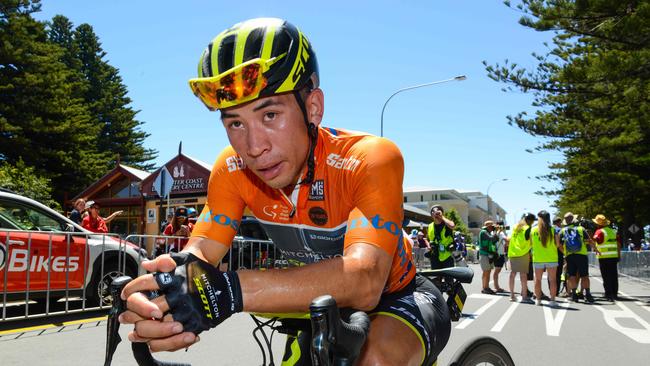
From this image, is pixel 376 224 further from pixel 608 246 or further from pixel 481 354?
pixel 608 246

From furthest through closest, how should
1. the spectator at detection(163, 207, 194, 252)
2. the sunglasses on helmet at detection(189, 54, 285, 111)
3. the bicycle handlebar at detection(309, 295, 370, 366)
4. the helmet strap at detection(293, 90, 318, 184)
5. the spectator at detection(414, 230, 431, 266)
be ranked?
the spectator at detection(414, 230, 431, 266), the spectator at detection(163, 207, 194, 252), the helmet strap at detection(293, 90, 318, 184), the sunglasses on helmet at detection(189, 54, 285, 111), the bicycle handlebar at detection(309, 295, 370, 366)

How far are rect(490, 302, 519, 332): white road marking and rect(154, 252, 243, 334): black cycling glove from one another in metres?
7.03

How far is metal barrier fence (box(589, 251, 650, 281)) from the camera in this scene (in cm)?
1933

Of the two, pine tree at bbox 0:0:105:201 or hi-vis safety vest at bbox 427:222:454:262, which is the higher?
pine tree at bbox 0:0:105:201

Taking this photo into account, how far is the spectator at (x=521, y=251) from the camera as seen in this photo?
455 inches

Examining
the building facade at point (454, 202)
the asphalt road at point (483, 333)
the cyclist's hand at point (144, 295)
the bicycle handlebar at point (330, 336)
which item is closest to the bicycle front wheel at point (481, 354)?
the bicycle handlebar at point (330, 336)

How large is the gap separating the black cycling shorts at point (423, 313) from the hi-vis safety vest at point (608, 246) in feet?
40.7

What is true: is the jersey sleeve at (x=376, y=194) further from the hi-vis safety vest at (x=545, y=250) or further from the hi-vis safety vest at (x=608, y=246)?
the hi-vis safety vest at (x=608, y=246)

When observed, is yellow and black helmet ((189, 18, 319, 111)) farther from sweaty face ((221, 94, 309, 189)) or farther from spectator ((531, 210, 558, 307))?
spectator ((531, 210, 558, 307))

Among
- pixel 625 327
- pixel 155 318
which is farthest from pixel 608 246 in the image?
pixel 155 318

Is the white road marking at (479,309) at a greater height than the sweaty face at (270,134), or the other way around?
the sweaty face at (270,134)

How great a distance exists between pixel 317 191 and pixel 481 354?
1.15 metres

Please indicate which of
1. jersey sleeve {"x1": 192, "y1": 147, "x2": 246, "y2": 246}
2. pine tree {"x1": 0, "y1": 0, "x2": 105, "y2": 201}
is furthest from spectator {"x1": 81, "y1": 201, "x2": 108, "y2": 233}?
pine tree {"x1": 0, "y1": 0, "x2": 105, "y2": 201}

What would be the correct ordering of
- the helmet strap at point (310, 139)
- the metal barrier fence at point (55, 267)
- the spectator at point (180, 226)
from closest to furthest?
the helmet strap at point (310, 139), the metal barrier fence at point (55, 267), the spectator at point (180, 226)
